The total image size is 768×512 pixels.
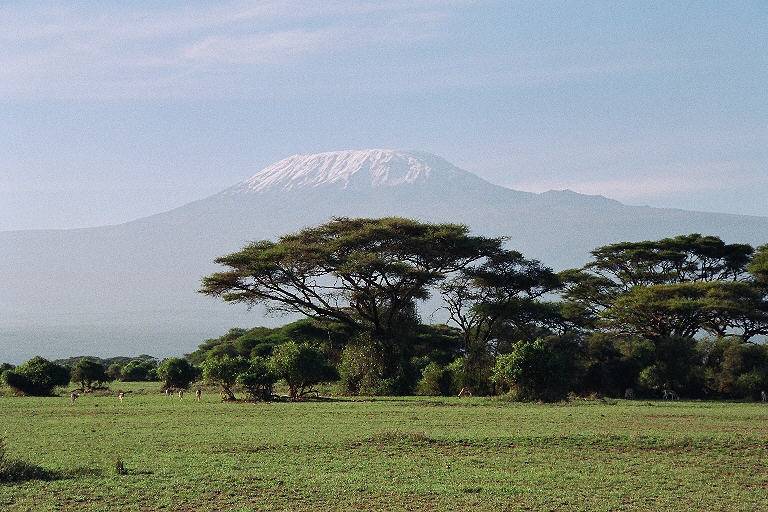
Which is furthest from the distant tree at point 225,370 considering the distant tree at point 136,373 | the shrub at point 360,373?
the distant tree at point 136,373

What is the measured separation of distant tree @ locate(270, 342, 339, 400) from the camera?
3303cm

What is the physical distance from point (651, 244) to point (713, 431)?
3168 cm

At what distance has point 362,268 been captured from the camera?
128 feet

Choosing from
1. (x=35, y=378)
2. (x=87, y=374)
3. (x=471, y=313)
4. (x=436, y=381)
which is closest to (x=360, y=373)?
(x=436, y=381)

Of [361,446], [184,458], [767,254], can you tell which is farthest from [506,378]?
[767,254]

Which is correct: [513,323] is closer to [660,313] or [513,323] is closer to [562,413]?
[660,313]

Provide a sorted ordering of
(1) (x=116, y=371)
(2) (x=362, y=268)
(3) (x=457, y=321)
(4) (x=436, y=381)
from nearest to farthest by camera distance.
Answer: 1. (4) (x=436, y=381)
2. (2) (x=362, y=268)
3. (3) (x=457, y=321)
4. (1) (x=116, y=371)

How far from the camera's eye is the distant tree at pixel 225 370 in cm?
3262

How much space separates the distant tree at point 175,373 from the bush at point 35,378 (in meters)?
5.58

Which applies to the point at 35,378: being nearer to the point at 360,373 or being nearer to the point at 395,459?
the point at 360,373

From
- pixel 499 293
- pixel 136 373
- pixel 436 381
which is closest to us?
pixel 436 381

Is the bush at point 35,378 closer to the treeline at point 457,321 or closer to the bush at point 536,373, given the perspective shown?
the treeline at point 457,321

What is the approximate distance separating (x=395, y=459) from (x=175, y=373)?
89.4ft

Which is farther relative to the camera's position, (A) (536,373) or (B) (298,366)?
(B) (298,366)
